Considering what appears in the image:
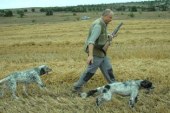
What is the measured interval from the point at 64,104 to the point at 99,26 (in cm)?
194

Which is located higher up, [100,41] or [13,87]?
[100,41]

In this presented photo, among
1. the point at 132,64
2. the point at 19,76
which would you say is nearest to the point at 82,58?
the point at 132,64

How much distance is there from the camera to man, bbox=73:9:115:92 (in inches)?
373

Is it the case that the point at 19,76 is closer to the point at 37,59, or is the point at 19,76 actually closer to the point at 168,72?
the point at 168,72

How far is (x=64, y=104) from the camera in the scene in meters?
9.52

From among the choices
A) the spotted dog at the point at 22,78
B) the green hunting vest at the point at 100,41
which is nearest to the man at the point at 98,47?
the green hunting vest at the point at 100,41

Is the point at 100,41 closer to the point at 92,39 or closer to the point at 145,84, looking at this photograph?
the point at 92,39

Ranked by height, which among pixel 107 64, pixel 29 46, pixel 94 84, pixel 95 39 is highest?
pixel 95 39

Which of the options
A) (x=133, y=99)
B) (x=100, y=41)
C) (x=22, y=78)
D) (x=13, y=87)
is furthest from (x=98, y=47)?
(x=13, y=87)

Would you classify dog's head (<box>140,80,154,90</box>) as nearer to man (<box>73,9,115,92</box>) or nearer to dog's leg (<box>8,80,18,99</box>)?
man (<box>73,9,115,92</box>)

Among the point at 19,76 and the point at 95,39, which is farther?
the point at 19,76

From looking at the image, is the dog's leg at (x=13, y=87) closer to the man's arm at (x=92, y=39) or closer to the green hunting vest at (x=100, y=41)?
the green hunting vest at (x=100, y=41)

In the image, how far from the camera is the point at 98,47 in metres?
9.97

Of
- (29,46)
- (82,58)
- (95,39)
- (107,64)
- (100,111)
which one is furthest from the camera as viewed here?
(29,46)
